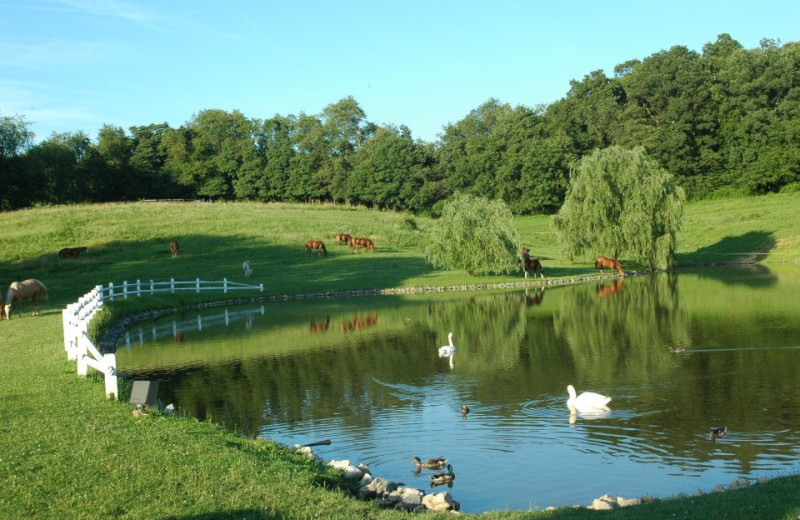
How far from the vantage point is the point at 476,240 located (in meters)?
49.7

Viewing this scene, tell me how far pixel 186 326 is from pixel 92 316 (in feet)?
17.9

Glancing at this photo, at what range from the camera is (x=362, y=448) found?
14.1 m

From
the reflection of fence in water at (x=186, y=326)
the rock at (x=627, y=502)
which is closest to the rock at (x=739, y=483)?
the rock at (x=627, y=502)

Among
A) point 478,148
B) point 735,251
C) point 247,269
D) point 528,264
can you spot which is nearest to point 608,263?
point 528,264

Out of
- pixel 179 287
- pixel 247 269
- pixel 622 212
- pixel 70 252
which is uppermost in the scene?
pixel 622 212

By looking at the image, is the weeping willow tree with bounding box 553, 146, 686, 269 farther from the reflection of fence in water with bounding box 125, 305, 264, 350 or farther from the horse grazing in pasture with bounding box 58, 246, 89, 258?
the horse grazing in pasture with bounding box 58, 246, 89, 258

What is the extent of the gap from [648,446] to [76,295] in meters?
35.8

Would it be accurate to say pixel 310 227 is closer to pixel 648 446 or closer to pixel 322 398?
pixel 322 398

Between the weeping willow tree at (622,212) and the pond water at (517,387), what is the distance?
17.8m

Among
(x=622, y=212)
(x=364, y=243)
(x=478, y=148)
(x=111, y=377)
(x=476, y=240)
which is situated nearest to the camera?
(x=111, y=377)

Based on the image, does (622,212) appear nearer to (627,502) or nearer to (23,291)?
(23,291)

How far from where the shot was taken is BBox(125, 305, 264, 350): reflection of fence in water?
3033 cm

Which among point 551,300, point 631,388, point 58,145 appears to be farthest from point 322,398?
point 58,145

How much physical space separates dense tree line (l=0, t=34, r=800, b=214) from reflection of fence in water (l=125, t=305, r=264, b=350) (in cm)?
5425
